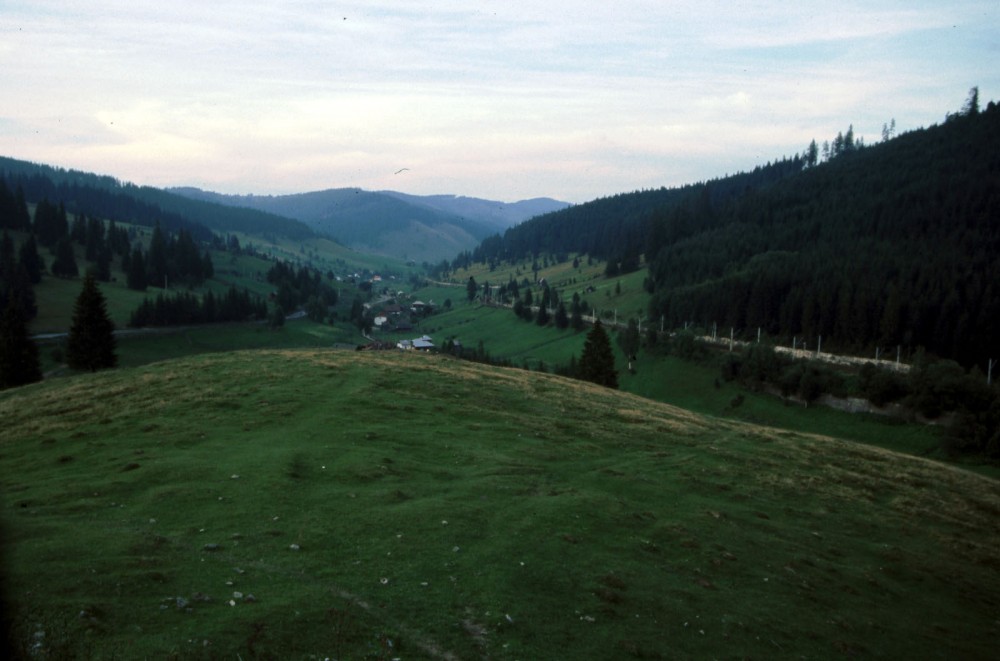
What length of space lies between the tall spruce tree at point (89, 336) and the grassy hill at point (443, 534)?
19640 millimetres

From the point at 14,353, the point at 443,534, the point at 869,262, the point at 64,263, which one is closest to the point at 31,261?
the point at 64,263

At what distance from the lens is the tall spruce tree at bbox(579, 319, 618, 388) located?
80562 millimetres

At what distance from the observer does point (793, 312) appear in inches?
4498

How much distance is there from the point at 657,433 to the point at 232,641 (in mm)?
34627

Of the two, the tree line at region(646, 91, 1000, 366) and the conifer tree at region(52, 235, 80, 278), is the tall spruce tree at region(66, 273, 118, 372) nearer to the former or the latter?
the conifer tree at region(52, 235, 80, 278)

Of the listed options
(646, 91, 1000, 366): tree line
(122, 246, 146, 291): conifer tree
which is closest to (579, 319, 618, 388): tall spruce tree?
(646, 91, 1000, 366): tree line

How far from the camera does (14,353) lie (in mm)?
61094

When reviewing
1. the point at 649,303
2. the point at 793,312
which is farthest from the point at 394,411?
the point at 649,303

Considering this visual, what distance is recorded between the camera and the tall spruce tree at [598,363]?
264ft

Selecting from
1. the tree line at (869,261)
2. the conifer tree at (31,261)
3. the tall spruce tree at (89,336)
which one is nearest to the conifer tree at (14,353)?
the tall spruce tree at (89,336)

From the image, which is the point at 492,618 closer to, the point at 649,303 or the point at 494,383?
the point at 494,383

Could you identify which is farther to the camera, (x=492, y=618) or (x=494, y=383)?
(x=494, y=383)

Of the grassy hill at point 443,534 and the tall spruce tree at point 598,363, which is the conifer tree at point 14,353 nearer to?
the grassy hill at point 443,534

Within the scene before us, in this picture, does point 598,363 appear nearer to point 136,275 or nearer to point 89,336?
point 89,336
